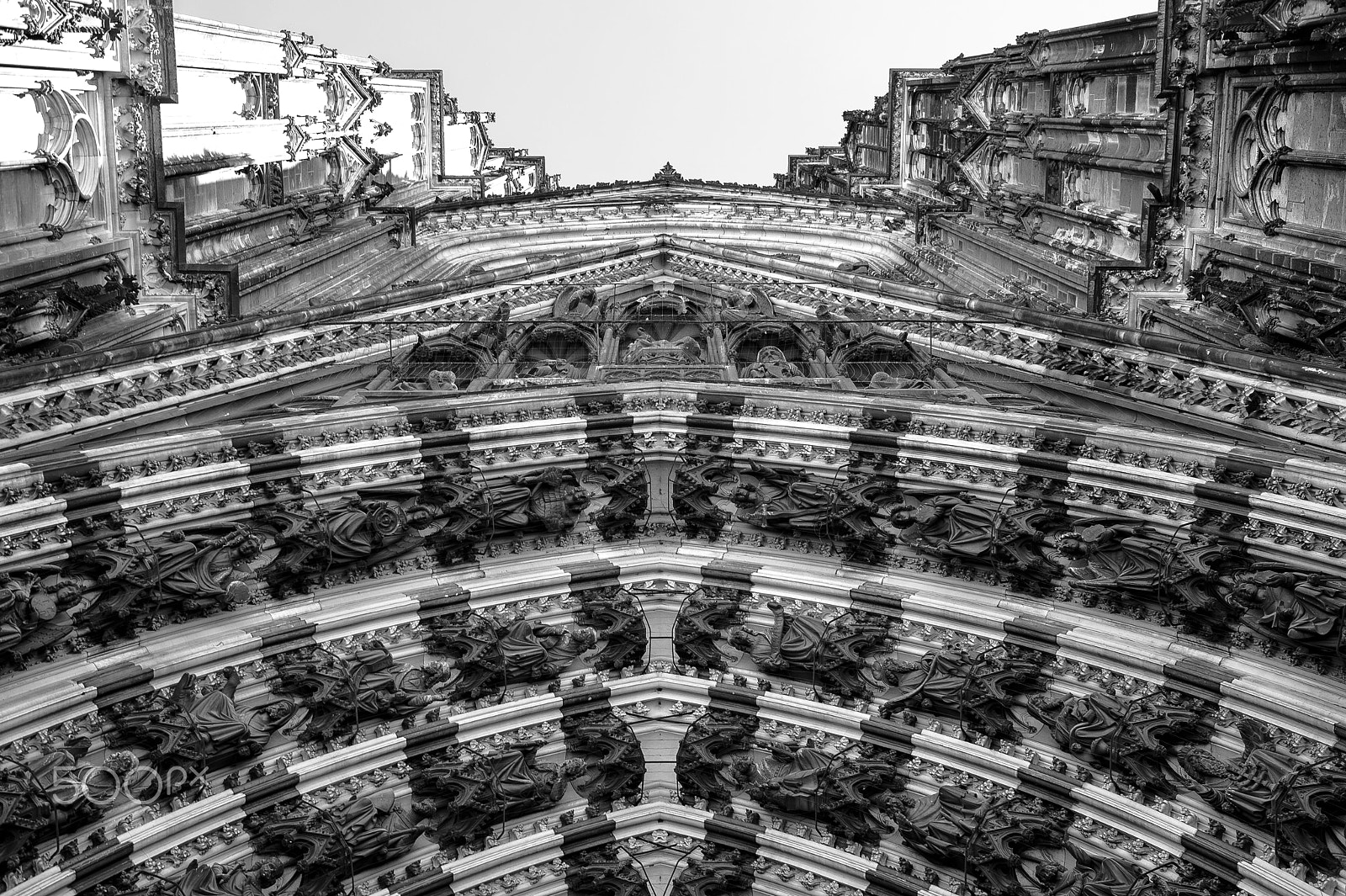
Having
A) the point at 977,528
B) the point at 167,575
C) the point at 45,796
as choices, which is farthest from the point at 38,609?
the point at 977,528

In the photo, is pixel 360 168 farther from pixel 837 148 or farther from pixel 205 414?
pixel 837 148

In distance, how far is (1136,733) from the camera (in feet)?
43.0

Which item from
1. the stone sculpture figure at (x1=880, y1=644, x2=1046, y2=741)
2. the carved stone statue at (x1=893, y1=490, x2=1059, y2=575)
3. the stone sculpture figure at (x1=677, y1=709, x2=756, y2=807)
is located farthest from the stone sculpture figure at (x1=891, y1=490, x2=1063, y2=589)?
the stone sculpture figure at (x1=677, y1=709, x2=756, y2=807)

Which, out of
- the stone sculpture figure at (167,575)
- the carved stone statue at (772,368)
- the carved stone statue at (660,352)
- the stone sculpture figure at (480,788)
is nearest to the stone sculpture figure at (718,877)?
the stone sculpture figure at (480,788)

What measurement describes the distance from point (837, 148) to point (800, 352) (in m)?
58.0

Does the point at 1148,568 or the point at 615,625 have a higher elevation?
the point at 1148,568

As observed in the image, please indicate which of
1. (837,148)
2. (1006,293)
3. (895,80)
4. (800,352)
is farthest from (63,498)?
(837,148)

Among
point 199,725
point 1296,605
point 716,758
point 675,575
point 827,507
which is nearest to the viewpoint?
point 1296,605

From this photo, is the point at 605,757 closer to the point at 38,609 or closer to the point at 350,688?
the point at 350,688

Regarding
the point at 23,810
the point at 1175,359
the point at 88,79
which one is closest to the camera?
the point at 23,810

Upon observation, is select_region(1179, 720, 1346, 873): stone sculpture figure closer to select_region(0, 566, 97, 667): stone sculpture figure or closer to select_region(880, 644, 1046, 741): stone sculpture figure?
select_region(880, 644, 1046, 741): stone sculpture figure

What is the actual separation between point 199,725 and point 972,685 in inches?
294

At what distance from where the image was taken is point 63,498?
45.3 ft

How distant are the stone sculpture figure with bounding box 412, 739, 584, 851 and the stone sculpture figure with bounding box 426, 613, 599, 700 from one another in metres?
0.78
